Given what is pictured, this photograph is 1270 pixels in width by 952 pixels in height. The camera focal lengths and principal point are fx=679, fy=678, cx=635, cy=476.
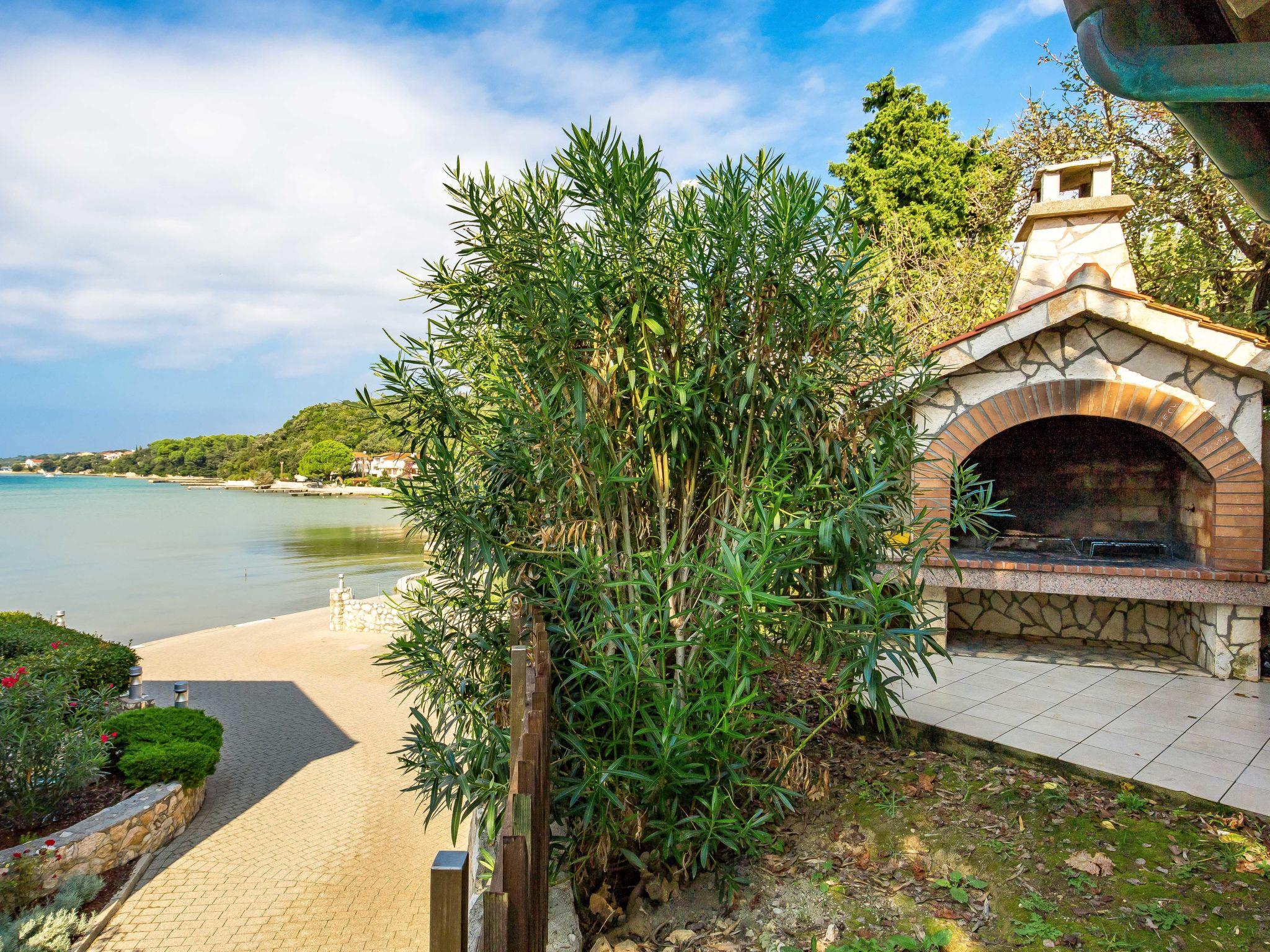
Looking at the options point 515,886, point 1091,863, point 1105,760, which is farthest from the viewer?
point 1105,760

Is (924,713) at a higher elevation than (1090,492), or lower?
lower

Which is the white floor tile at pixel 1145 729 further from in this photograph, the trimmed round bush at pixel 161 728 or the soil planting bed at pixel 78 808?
the trimmed round bush at pixel 161 728

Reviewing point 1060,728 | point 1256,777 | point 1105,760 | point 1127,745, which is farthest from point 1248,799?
point 1060,728

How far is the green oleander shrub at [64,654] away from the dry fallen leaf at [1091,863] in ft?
27.7

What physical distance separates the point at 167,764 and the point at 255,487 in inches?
3263

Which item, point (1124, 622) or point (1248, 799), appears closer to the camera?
point (1248, 799)

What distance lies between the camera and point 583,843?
9.41ft

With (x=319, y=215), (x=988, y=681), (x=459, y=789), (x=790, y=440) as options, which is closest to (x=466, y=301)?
(x=790, y=440)

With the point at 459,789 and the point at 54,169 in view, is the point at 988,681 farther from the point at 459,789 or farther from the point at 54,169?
the point at 54,169

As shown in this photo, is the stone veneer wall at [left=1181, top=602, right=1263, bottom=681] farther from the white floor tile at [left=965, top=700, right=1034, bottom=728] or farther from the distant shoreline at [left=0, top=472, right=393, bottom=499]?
the distant shoreline at [left=0, top=472, right=393, bottom=499]

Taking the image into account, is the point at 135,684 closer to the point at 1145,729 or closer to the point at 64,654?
the point at 64,654

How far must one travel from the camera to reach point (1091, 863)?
2736 mm

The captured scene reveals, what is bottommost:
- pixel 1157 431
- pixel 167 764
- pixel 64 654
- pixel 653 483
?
pixel 167 764

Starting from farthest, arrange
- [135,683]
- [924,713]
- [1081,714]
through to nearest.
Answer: [135,683] < [1081,714] < [924,713]
